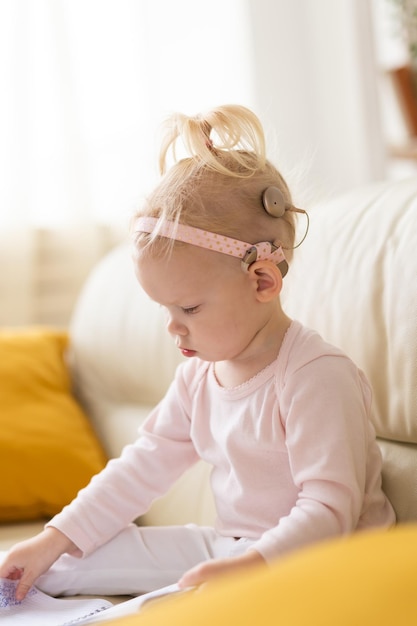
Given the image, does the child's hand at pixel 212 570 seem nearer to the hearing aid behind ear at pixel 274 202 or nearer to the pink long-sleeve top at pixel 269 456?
the pink long-sleeve top at pixel 269 456

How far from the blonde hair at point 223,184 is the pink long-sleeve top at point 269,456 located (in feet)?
0.51

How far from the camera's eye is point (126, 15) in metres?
2.62

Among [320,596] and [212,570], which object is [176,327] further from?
[320,596]

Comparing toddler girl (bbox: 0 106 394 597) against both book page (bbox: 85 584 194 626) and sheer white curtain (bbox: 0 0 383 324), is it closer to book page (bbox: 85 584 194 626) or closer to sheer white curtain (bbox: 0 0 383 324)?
book page (bbox: 85 584 194 626)

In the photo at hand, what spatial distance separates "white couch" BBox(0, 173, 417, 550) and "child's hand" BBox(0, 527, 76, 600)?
348mm

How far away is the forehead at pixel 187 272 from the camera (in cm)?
116

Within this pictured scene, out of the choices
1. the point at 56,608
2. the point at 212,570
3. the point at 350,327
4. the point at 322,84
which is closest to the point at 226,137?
the point at 350,327

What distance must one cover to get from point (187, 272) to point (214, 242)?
0.05 meters

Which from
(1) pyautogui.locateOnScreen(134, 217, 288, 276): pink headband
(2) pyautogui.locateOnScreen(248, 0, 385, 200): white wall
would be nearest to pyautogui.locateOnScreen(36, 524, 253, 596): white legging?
(1) pyautogui.locateOnScreen(134, 217, 288, 276): pink headband

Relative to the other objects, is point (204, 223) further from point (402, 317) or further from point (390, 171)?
point (390, 171)

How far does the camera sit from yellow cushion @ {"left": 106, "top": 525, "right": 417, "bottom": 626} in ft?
2.13

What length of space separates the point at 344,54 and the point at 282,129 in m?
0.29

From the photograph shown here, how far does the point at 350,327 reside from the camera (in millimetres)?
1355

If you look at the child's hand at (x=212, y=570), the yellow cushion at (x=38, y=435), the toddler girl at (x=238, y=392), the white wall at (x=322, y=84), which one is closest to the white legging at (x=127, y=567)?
the toddler girl at (x=238, y=392)
